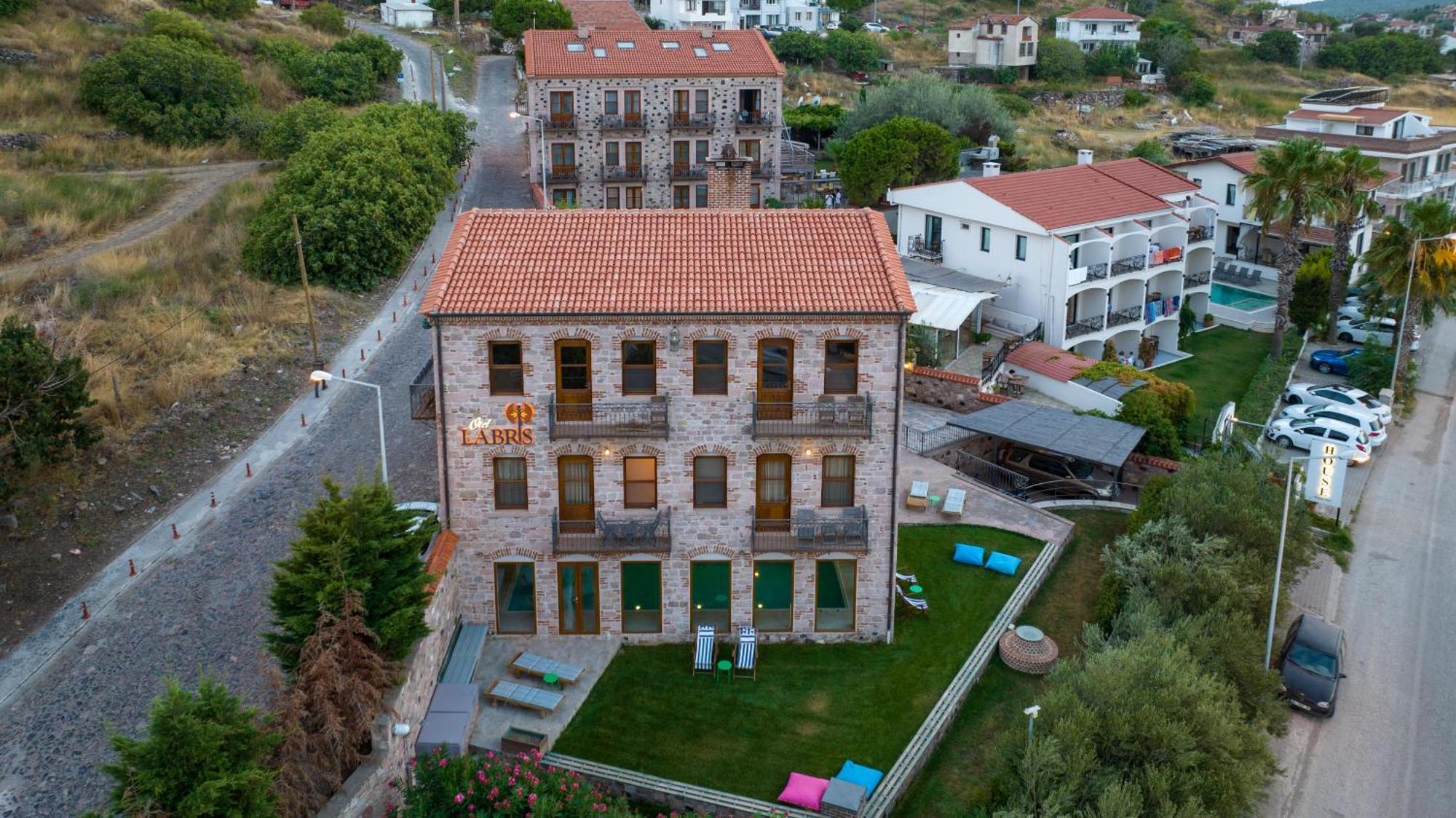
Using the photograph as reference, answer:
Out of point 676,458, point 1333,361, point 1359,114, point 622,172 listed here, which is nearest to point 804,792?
point 676,458

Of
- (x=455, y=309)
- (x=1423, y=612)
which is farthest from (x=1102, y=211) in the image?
(x=455, y=309)

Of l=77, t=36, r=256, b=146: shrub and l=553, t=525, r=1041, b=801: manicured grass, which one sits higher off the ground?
l=77, t=36, r=256, b=146: shrub

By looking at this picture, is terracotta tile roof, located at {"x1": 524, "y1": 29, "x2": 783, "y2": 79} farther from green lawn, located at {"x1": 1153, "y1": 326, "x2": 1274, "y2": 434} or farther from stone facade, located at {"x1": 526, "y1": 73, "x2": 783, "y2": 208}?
green lawn, located at {"x1": 1153, "y1": 326, "x2": 1274, "y2": 434}

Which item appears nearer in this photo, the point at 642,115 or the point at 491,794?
the point at 491,794

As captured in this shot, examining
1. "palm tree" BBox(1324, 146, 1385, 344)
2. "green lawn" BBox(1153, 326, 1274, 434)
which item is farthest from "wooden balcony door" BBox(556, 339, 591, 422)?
"palm tree" BBox(1324, 146, 1385, 344)

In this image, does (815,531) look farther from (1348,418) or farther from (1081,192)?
(1081,192)
